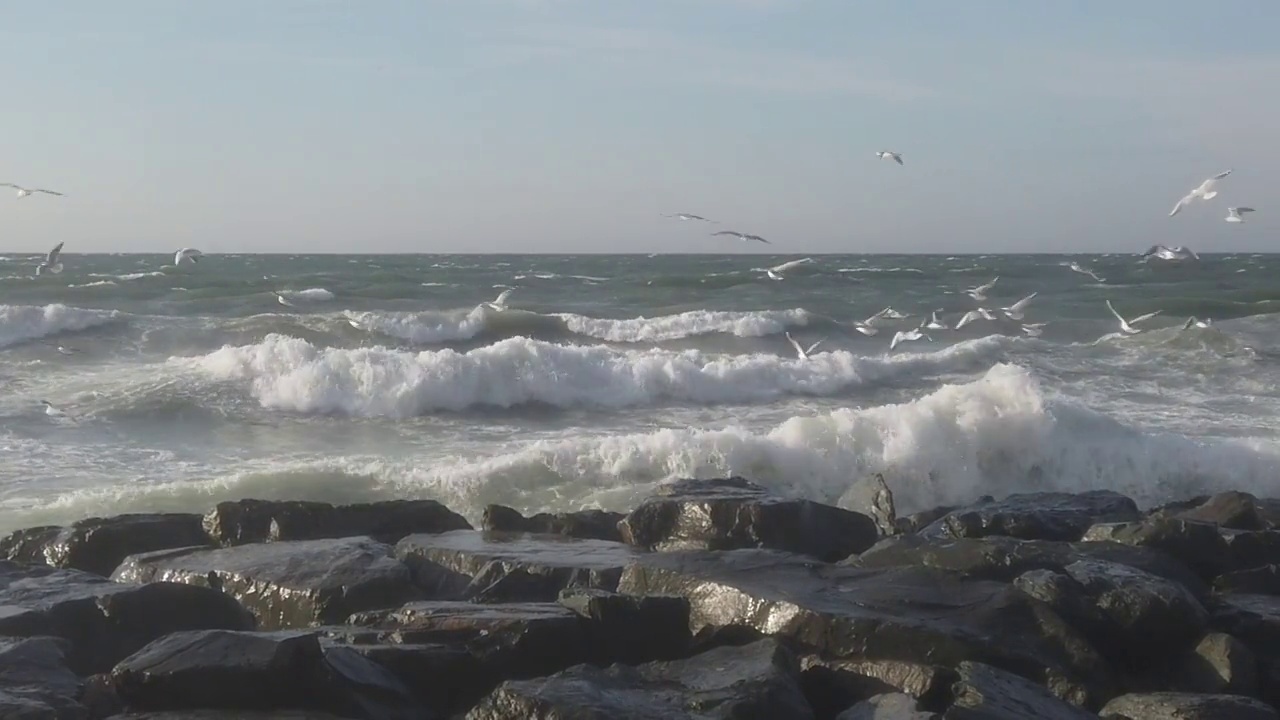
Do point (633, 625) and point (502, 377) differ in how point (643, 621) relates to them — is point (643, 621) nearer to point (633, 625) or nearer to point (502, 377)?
point (633, 625)

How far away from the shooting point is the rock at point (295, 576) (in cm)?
562

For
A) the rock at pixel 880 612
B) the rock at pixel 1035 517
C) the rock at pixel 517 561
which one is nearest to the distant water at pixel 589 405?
the rock at pixel 1035 517

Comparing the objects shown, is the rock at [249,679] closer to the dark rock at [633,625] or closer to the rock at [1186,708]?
the dark rock at [633,625]

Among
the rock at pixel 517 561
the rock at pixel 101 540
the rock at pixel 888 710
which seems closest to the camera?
the rock at pixel 888 710

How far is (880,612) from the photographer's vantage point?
502 centimetres

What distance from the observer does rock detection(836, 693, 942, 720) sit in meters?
4.22

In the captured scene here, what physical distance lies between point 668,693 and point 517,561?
1.68 m

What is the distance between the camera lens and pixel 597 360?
16.4 m

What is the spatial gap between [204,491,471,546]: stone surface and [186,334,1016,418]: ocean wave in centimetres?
712

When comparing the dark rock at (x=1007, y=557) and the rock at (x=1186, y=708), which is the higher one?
the dark rock at (x=1007, y=557)

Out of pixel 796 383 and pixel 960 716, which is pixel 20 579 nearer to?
pixel 960 716

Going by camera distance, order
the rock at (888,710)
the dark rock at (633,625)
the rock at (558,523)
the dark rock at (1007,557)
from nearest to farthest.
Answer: the rock at (888,710) → the dark rock at (633,625) → the dark rock at (1007,557) → the rock at (558,523)

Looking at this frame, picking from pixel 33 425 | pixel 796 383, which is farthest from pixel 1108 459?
pixel 33 425

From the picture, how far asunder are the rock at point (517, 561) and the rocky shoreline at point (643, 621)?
0.06ft
